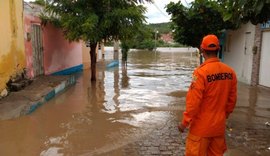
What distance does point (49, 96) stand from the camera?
920 cm

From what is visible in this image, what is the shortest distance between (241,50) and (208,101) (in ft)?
35.2

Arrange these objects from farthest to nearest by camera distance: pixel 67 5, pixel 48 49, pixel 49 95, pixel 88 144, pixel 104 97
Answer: pixel 48 49
pixel 67 5
pixel 104 97
pixel 49 95
pixel 88 144

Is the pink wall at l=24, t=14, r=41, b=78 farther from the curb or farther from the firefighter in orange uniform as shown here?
the firefighter in orange uniform

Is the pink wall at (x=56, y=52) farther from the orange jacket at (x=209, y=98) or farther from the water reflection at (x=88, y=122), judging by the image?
the orange jacket at (x=209, y=98)

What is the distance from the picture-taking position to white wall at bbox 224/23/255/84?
40.9 feet

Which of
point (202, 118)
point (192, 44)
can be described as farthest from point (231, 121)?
point (192, 44)

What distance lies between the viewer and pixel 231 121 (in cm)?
704

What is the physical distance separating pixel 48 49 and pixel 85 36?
318 centimetres

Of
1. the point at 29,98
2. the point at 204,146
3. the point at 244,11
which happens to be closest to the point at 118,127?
the point at 29,98

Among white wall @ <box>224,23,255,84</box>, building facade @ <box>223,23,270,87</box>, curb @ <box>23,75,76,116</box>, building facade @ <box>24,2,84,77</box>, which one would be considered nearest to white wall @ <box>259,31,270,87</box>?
building facade @ <box>223,23,270,87</box>

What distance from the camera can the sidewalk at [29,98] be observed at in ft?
23.2

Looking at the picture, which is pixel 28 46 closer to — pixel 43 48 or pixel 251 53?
pixel 43 48

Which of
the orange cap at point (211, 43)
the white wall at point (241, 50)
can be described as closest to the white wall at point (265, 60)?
the white wall at point (241, 50)

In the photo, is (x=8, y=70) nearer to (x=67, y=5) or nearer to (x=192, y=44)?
(x=67, y=5)
